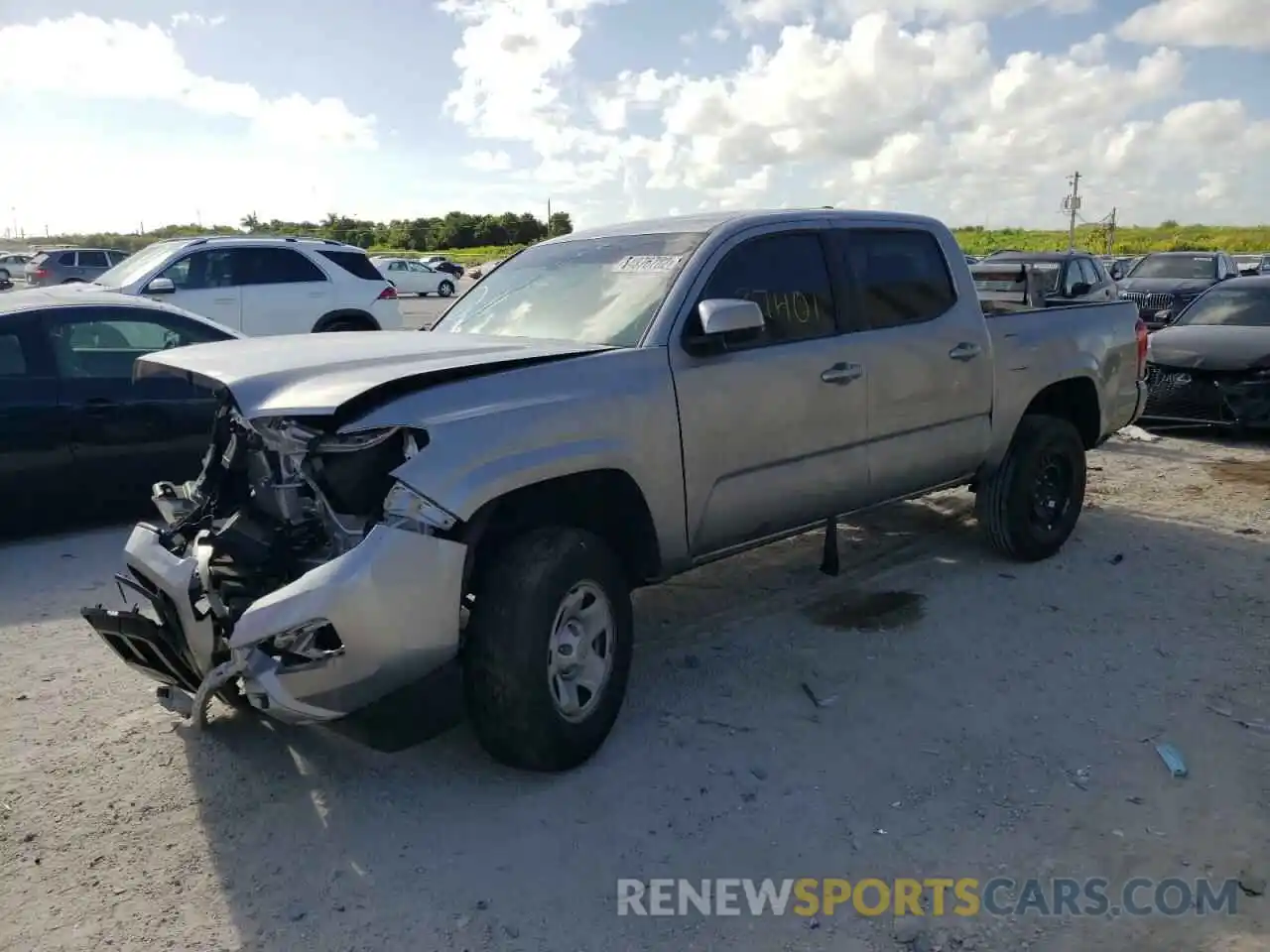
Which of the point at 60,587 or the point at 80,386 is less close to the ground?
Result: the point at 80,386

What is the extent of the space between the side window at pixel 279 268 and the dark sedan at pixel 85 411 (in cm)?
474

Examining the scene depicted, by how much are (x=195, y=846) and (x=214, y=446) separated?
1471 millimetres

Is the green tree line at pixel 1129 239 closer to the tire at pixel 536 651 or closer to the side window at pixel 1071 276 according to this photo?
the side window at pixel 1071 276

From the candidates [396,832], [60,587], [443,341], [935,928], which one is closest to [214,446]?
[443,341]

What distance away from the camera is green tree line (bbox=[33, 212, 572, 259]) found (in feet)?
215

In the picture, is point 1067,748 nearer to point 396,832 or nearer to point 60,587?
point 396,832

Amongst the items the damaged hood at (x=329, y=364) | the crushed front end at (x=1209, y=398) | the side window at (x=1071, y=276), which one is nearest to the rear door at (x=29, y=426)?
the damaged hood at (x=329, y=364)

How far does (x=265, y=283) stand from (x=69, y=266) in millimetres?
20636

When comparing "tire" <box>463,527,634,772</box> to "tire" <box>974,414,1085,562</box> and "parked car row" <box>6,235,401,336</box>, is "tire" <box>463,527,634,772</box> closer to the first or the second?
"tire" <box>974,414,1085,562</box>

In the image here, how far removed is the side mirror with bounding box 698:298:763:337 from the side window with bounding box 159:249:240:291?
8.94m

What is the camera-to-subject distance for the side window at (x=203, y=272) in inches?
443

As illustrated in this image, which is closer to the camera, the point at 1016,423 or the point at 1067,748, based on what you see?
the point at 1067,748

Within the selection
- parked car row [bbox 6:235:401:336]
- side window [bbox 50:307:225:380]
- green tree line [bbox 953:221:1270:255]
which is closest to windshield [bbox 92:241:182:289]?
parked car row [bbox 6:235:401:336]

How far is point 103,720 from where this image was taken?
13.6 feet
